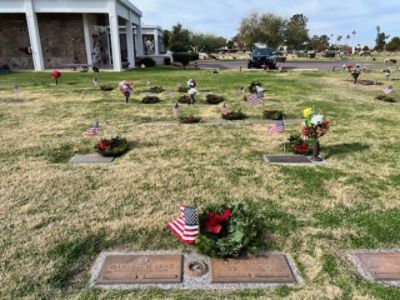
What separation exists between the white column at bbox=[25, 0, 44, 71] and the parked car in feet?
55.7

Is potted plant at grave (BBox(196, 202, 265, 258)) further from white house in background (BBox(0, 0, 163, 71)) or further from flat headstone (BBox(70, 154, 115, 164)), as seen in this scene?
white house in background (BBox(0, 0, 163, 71))

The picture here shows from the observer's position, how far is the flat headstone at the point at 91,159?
6.14m

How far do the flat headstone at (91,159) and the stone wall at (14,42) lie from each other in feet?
86.0

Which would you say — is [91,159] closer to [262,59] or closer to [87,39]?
[262,59]

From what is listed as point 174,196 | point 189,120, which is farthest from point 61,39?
point 174,196

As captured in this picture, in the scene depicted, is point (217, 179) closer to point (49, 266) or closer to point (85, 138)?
point (49, 266)

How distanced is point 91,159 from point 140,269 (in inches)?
137

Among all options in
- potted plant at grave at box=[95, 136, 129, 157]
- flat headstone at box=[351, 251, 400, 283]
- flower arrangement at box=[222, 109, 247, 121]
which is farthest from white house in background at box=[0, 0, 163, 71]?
flat headstone at box=[351, 251, 400, 283]

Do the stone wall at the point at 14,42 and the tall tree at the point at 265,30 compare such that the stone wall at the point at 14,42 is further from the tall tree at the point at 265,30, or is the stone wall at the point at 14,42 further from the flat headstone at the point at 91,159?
the tall tree at the point at 265,30

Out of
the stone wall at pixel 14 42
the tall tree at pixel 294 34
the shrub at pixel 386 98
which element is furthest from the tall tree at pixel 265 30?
the shrub at pixel 386 98

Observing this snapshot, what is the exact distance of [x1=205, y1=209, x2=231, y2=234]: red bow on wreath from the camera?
11.8 feet

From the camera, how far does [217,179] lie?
5.34 meters

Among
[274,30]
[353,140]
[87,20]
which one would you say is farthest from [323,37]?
[353,140]

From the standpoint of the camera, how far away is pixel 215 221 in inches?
145
